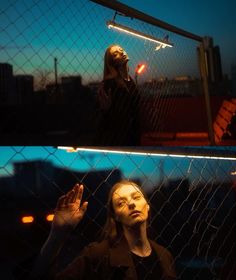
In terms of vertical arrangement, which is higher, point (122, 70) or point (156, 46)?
point (156, 46)

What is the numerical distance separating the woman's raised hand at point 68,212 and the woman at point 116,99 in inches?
46.3

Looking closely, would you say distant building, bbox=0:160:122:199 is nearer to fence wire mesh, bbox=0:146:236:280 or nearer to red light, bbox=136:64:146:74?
fence wire mesh, bbox=0:146:236:280

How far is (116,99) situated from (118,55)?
316mm

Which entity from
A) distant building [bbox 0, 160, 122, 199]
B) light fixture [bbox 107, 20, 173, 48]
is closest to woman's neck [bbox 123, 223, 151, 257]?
distant building [bbox 0, 160, 122, 199]

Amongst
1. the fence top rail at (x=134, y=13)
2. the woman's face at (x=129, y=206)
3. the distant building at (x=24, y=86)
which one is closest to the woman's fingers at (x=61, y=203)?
the woman's face at (x=129, y=206)

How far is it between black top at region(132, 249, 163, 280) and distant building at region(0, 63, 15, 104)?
1.80 meters

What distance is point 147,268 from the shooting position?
1.57 m

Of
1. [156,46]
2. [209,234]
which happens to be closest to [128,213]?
[209,234]

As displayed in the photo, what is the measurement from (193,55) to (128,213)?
246 centimetres

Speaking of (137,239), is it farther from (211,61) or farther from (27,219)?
(27,219)

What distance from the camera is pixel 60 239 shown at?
3.84 ft

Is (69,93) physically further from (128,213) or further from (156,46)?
(128,213)

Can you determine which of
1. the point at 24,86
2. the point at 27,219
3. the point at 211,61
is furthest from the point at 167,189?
the point at 27,219

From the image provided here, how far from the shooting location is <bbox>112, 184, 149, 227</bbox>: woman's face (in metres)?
1.54
